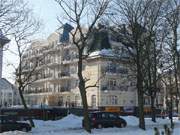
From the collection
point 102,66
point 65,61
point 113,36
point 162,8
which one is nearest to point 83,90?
point 113,36

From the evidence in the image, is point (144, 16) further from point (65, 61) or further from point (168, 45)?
point (65, 61)

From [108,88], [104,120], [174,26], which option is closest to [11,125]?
[104,120]

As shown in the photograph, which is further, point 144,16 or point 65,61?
point 65,61

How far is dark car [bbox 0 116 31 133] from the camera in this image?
121ft

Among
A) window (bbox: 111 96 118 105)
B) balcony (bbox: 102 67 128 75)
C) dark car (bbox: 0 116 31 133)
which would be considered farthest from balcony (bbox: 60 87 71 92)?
dark car (bbox: 0 116 31 133)

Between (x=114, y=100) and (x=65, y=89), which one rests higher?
(x=65, y=89)

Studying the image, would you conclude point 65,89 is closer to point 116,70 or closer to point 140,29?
point 116,70

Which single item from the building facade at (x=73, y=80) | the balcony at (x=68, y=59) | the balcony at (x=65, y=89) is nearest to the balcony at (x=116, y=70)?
the building facade at (x=73, y=80)

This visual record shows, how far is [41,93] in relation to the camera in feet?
343

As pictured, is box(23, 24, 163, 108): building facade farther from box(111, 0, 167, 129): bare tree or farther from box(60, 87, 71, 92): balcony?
box(111, 0, 167, 129): bare tree

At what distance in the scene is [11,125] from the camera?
122 feet

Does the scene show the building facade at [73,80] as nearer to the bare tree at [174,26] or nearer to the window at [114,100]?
the window at [114,100]

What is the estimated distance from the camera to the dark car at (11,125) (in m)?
36.8

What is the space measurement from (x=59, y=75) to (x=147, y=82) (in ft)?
181
